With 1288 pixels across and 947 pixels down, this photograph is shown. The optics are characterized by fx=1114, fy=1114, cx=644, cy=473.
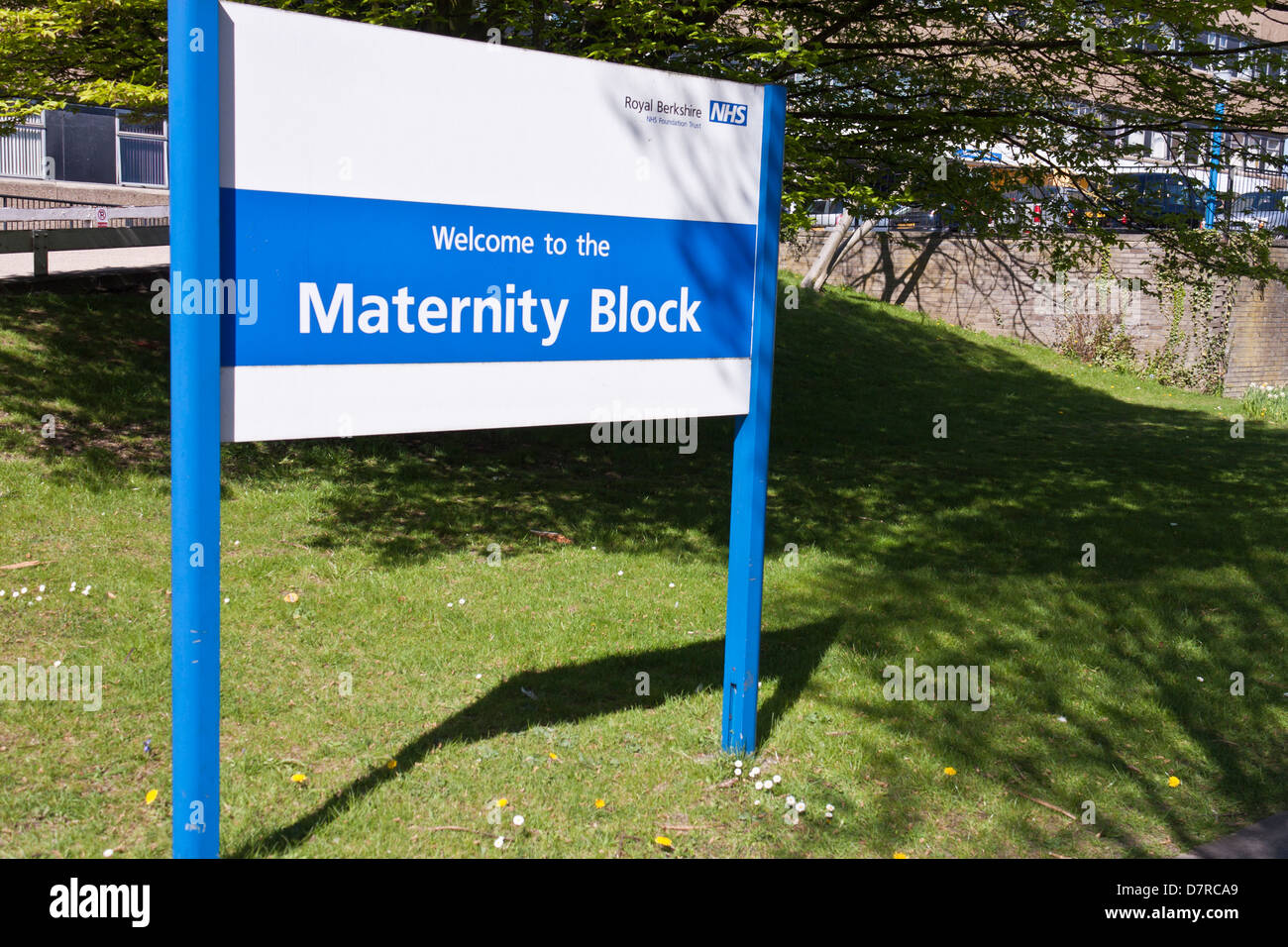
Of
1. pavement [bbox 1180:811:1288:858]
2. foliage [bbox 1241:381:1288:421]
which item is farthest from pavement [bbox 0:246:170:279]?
foliage [bbox 1241:381:1288:421]

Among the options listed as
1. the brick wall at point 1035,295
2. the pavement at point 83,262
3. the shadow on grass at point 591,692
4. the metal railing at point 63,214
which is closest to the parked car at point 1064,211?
the shadow on grass at point 591,692

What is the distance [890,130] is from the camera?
401 inches

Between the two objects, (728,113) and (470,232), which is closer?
(470,232)

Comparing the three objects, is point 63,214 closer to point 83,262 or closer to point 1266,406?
point 83,262

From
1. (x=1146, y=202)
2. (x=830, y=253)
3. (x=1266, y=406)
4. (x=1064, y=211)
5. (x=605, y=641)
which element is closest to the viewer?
(x=605, y=641)

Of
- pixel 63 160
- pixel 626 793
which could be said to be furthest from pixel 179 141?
pixel 63 160

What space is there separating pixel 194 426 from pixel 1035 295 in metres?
22.4

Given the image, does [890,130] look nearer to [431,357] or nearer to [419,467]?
[419,467]

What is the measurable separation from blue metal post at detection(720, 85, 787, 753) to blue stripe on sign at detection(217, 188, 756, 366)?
0.08m

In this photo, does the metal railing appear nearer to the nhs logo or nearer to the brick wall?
the nhs logo

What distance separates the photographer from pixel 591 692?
5.48 meters

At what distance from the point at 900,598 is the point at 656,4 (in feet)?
15.2

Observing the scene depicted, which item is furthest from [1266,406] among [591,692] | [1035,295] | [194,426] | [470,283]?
[194,426]

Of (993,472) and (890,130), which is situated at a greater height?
(890,130)
